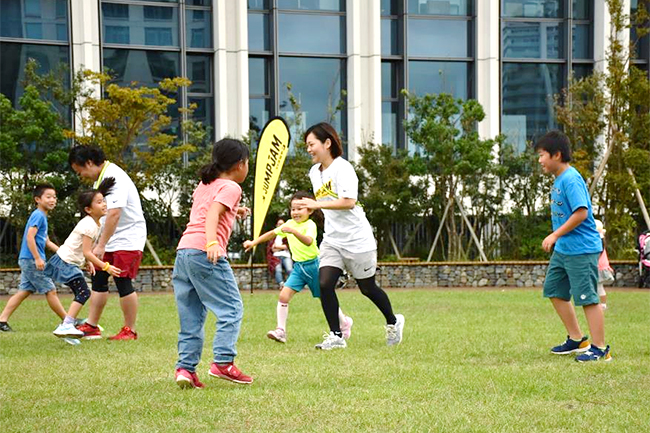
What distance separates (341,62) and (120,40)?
20.9ft

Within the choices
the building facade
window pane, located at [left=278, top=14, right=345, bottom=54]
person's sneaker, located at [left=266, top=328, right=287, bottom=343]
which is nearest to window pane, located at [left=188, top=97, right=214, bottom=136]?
the building facade

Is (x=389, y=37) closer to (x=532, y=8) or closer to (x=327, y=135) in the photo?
(x=532, y=8)

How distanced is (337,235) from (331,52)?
21.6 metres

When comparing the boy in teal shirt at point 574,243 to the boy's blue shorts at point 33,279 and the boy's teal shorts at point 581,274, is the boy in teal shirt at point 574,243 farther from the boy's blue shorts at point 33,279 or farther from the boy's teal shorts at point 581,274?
the boy's blue shorts at point 33,279

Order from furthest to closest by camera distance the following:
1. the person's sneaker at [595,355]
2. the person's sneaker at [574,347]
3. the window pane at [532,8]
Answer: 1. the window pane at [532,8]
2. the person's sneaker at [574,347]
3. the person's sneaker at [595,355]

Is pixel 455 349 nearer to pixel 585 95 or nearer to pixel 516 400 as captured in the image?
pixel 516 400

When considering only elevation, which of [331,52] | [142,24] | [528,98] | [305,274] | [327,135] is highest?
[142,24]

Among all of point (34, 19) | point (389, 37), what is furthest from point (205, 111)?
point (389, 37)

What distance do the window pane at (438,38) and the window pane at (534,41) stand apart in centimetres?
135

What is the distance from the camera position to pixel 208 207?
6.60 meters

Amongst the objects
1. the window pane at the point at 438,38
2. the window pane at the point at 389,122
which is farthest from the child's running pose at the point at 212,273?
the window pane at the point at 438,38

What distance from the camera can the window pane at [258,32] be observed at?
29.6 metres

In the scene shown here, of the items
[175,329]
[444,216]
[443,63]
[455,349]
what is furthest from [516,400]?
[443,63]

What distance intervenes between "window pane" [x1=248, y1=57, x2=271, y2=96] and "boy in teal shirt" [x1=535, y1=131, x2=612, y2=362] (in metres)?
22.0
